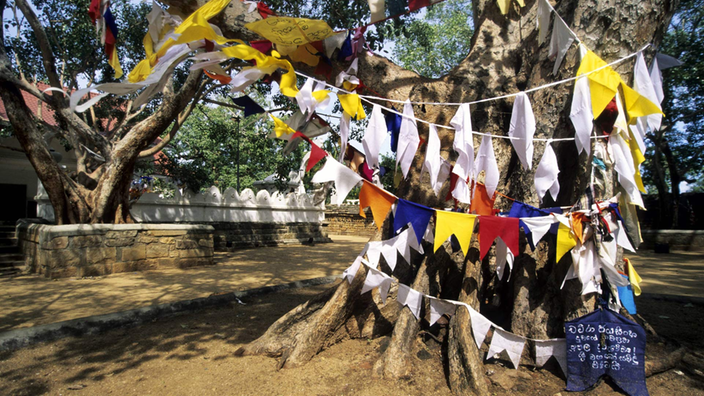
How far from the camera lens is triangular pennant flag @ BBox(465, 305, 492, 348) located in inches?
120

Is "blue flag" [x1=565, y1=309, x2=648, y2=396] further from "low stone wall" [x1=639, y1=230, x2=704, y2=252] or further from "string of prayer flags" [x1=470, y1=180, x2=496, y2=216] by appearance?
"low stone wall" [x1=639, y1=230, x2=704, y2=252]

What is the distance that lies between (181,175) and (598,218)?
10890 mm

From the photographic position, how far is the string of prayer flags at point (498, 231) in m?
2.96

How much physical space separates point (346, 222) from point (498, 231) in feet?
59.5

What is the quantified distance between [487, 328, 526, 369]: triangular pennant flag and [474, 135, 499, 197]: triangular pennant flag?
1.07 metres

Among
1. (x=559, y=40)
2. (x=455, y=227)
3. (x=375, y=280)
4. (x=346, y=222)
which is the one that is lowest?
(x=375, y=280)

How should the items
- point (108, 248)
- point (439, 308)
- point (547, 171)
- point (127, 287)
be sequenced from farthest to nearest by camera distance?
point (108, 248) < point (127, 287) < point (439, 308) < point (547, 171)

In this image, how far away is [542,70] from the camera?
3373mm

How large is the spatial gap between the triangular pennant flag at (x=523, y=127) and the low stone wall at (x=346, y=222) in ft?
55.6

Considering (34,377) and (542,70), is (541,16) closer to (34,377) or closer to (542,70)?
(542,70)

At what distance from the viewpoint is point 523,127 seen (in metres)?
2.94

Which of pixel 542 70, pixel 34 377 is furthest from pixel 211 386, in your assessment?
pixel 542 70

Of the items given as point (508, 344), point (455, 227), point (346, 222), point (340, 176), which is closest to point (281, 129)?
point (340, 176)

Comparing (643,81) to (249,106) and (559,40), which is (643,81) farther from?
(249,106)
